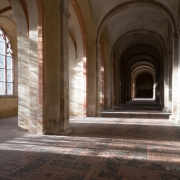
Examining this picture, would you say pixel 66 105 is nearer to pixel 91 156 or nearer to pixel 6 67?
pixel 91 156

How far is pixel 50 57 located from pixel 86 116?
5.57 metres

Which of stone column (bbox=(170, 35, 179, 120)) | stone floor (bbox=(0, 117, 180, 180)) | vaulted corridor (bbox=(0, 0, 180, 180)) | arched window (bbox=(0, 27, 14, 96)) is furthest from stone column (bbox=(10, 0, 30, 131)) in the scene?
stone column (bbox=(170, 35, 179, 120))

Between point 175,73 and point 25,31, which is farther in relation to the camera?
point 175,73

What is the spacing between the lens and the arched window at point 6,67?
41.2 feet

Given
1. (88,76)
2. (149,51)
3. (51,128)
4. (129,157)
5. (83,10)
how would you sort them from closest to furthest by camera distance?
1. (129,157)
2. (51,128)
3. (83,10)
4. (88,76)
5. (149,51)

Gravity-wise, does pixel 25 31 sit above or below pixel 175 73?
above

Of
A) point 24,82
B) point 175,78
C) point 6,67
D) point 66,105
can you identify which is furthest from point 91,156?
point 6,67

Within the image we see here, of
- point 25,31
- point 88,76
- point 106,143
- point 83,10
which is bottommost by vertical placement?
point 106,143

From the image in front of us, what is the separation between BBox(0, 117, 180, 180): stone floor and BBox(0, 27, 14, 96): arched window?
648 cm

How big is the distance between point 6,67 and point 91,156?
33.5ft

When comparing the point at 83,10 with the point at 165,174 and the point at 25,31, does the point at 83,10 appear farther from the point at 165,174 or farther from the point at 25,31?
the point at 165,174

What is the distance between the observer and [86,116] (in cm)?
1177

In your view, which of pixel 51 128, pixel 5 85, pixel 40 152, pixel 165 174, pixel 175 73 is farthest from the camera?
pixel 5 85

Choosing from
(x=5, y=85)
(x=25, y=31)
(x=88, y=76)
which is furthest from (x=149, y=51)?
(x=25, y=31)
